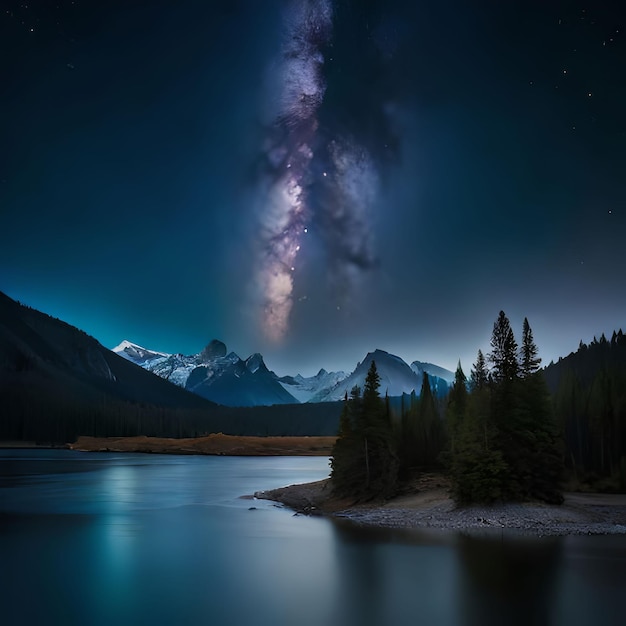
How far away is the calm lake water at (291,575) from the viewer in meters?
27.8

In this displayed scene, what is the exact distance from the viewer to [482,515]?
171 feet

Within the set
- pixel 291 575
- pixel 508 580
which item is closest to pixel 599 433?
pixel 508 580

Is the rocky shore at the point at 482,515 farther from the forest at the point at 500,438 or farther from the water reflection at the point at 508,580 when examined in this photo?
the water reflection at the point at 508,580

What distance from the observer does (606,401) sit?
296 ft

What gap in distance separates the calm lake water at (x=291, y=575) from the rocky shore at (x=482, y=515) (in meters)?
3.58

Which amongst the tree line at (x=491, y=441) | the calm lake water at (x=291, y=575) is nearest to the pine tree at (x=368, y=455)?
the tree line at (x=491, y=441)

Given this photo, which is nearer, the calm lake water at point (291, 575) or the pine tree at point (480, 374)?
the calm lake water at point (291, 575)

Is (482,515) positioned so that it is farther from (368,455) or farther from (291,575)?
(291,575)

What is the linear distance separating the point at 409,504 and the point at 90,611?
4030 cm

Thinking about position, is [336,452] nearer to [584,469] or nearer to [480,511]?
[480,511]

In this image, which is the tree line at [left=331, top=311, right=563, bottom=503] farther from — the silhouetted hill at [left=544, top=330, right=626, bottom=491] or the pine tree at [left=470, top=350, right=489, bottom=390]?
the silhouetted hill at [left=544, top=330, right=626, bottom=491]

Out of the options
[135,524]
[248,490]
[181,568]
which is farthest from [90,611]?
[248,490]

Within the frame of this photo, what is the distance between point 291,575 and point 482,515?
22.5m

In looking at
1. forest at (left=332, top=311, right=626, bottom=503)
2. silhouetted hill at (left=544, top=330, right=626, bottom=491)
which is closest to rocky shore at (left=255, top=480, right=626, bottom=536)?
forest at (left=332, top=311, right=626, bottom=503)
